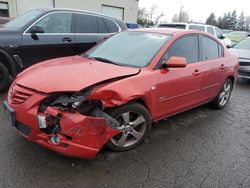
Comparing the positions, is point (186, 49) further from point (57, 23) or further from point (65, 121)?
point (57, 23)

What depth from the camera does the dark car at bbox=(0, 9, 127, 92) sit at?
202 inches

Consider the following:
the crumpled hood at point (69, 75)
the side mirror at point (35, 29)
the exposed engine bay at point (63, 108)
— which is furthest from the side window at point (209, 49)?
the side mirror at point (35, 29)

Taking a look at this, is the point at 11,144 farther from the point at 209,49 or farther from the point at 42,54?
the point at 209,49

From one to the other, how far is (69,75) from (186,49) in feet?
6.56

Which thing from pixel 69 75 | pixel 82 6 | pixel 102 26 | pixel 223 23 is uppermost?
pixel 82 6

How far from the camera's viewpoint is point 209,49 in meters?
4.59

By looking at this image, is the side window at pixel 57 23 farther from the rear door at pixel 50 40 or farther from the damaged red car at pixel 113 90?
the damaged red car at pixel 113 90

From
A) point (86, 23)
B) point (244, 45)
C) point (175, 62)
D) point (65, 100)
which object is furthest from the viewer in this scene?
point (244, 45)

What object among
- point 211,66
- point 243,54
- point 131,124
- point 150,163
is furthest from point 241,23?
point 150,163

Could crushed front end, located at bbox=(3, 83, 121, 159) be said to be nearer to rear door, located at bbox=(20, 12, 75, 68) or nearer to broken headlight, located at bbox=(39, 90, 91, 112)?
broken headlight, located at bbox=(39, 90, 91, 112)

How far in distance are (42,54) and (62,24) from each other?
2.90 feet

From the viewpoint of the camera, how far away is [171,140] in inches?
147

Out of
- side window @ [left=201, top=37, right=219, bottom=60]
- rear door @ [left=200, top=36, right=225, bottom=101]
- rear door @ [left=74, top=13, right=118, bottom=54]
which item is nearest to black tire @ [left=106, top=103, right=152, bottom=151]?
rear door @ [left=200, top=36, right=225, bottom=101]

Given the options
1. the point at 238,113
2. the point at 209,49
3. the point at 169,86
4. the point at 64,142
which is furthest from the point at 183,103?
the point at 64,142
